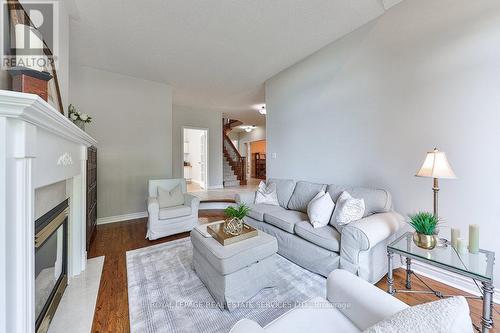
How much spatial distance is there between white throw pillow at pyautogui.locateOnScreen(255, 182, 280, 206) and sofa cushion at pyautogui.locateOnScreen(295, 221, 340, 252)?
34.2 inches

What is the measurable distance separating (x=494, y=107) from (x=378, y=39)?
1.40 meters

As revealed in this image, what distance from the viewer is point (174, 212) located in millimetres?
3055

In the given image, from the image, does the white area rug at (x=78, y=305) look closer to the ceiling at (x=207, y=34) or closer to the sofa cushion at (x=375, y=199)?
the sofa cushion at (x=375, y=199)

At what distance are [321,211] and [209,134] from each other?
16.3 ft

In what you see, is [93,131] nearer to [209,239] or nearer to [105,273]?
[105,273]

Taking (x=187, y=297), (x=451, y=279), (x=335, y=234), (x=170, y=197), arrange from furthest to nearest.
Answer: (x=170, y=197) < (x=335, y=234) < (x=451, y=279) < (x=187, y=297)

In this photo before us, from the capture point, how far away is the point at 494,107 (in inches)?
65.6

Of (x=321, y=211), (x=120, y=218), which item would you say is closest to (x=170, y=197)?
(x=120, y=218)

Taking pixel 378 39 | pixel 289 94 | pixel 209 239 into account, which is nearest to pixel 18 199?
pixel 209 239

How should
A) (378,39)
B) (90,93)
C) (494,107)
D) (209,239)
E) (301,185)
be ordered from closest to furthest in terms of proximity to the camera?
(494,107) < (209,239) < (378,39) < (301,185) < (90,93)

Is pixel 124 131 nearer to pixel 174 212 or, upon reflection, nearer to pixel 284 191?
pixel 174 212

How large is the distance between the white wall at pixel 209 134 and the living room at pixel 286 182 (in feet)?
7.02

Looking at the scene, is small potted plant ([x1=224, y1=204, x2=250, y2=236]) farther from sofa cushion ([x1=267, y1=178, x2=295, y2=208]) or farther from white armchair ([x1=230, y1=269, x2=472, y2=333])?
sofa cushion ([x1=267, y1=178, x2=295, y2=208])

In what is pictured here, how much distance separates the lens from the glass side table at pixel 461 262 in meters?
1.21
